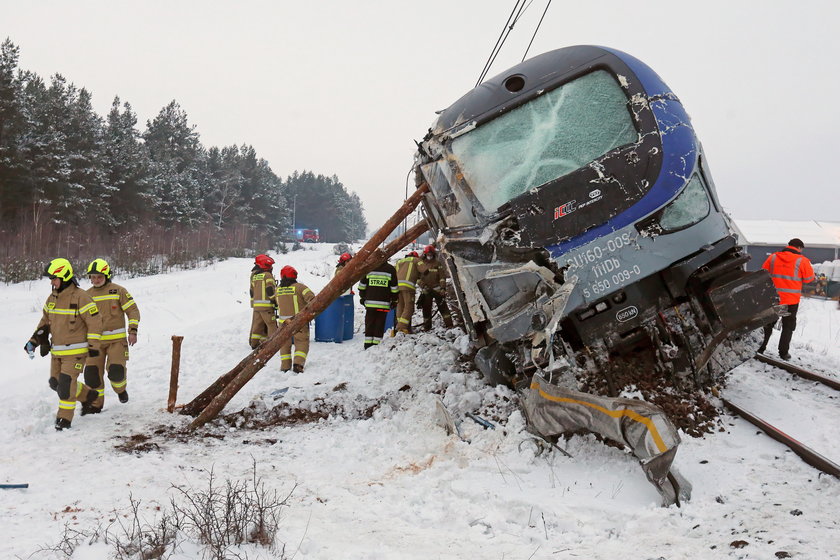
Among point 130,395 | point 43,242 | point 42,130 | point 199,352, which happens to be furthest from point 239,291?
point 42,130

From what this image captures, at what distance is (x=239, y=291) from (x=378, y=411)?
14620 millimetres

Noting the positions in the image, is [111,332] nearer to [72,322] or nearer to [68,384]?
[72,322]

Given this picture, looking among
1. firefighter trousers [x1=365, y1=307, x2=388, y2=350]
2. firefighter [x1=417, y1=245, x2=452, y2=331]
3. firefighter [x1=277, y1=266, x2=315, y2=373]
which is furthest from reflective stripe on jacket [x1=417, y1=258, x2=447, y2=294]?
firefighter [x1=277, y1=266, x2=315, y2=373]

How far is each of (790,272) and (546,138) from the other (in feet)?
18.0

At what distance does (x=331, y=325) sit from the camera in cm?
960

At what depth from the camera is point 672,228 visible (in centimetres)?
426

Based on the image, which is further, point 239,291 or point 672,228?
point 239,291

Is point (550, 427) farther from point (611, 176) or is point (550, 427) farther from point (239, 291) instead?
point (239, 291)

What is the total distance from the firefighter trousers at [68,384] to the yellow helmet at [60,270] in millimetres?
837

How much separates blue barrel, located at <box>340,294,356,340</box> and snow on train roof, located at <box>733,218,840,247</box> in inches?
1158

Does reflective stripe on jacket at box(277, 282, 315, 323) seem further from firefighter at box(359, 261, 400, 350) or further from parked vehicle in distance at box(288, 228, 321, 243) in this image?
parked vehicle in distance at box(288, 228, 321, 243)

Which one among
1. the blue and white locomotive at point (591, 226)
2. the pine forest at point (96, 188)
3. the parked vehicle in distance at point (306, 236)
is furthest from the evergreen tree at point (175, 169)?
the blue and white locomotive at point (591, 226)

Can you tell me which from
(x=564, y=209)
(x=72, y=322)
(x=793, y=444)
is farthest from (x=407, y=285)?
(x=793, y=444)

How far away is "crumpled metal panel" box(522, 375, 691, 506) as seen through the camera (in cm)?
321
